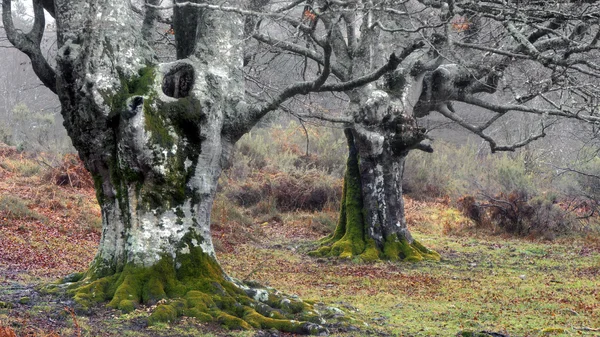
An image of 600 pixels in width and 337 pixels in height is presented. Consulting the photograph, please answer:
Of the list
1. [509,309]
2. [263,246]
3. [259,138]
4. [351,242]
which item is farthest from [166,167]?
[259,138]

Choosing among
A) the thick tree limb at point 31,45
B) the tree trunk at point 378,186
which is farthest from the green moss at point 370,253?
the thick tree limb at point 31,45

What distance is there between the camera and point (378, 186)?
13.1 m

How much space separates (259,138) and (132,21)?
18409 mm

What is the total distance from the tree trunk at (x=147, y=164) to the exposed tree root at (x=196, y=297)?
0.04ft

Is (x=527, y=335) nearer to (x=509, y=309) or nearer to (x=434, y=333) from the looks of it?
(x=434, y=333)

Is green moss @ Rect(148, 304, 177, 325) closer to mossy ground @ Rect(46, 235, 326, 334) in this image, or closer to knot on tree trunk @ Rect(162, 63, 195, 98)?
mossy ground @ Rect(46, 235, 326, 334)

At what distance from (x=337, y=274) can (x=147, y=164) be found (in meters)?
5.17

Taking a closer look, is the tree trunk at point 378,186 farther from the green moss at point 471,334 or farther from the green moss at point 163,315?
the green moss at point 163,315

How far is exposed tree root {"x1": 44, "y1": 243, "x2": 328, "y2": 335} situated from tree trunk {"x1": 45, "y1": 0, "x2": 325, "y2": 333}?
0.01 metres

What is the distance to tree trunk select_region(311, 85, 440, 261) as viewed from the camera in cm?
1265

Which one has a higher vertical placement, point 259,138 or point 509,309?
point 259,138

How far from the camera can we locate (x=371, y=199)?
13.1 metres

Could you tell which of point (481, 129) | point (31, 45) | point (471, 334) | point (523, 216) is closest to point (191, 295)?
point (471, 334)

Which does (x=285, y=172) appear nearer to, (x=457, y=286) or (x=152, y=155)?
(x=457, y=286)
